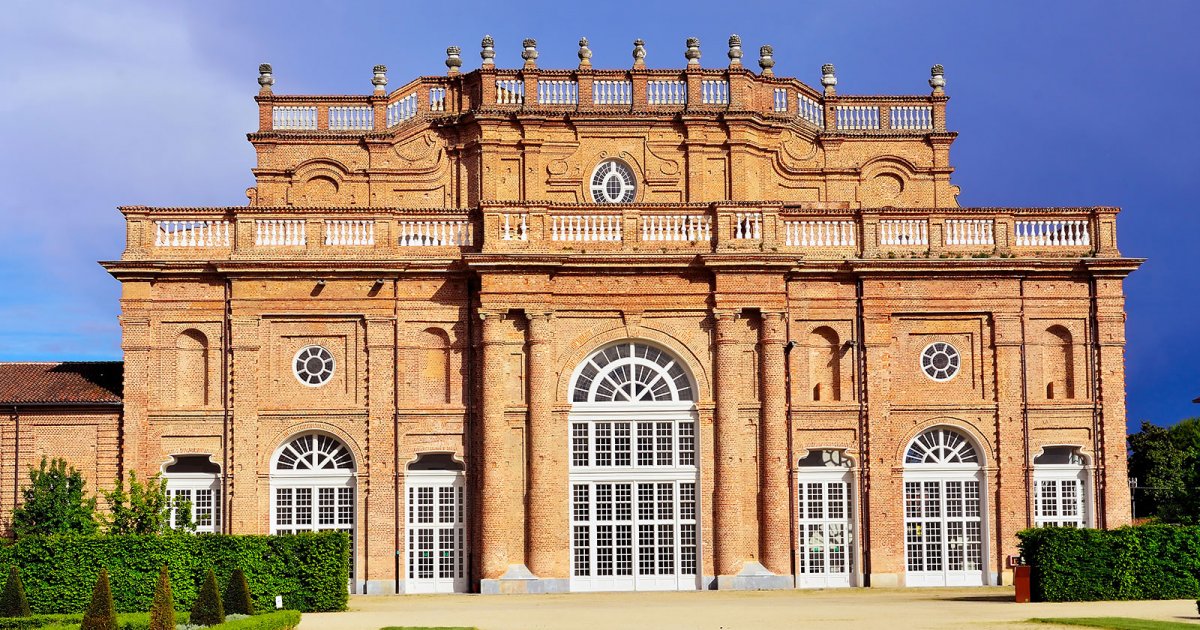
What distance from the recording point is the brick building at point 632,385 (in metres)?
36.3

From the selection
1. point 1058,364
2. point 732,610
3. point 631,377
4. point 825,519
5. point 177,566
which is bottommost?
point 732,610

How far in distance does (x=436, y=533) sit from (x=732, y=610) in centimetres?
977

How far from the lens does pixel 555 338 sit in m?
36.8

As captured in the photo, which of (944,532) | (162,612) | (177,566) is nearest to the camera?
(162,612)

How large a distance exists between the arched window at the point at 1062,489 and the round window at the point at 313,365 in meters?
19.1

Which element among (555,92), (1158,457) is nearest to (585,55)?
(555,92)

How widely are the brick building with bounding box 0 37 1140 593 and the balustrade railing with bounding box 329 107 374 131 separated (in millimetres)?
5663

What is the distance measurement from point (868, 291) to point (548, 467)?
9.94m

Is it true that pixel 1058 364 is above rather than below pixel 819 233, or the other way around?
below

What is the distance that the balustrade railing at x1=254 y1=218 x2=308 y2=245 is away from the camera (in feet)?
122

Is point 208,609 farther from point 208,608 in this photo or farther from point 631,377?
point 631,377

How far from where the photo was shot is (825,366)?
3822 centimetres

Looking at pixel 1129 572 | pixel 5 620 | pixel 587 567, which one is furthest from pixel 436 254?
pixel 1129 572

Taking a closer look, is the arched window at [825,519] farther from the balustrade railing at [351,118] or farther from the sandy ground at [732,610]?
the balustrade railing at [351,118]
